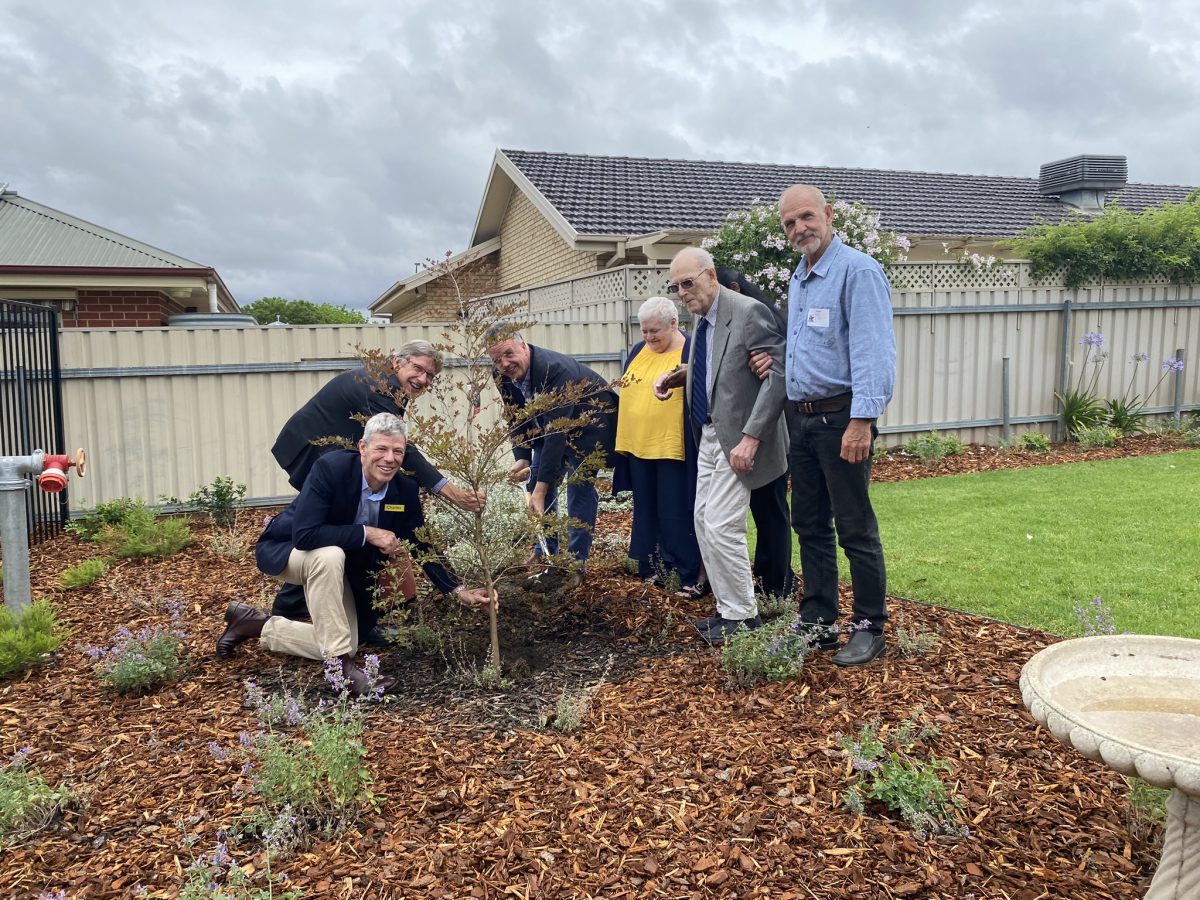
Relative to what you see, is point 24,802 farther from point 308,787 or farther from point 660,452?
point 660,452

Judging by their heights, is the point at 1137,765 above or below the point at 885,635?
above

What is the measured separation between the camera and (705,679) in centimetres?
371

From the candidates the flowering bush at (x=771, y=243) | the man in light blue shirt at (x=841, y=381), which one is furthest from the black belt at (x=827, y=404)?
the flowering bush at (x=771, y=243)

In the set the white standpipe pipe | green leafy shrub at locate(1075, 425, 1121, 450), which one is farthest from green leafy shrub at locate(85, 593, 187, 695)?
green leafy shrub at locate(1075, 425, 1121, 450)

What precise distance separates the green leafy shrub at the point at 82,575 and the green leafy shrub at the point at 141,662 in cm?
184

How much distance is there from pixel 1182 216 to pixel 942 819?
39.4ft

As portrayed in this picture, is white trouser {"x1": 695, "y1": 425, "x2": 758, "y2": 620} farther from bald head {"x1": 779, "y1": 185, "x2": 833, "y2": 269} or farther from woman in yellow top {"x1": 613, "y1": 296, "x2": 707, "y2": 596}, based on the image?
bald head {"x1": 779, "y1": 185, "x2": 833, "y2": 269}

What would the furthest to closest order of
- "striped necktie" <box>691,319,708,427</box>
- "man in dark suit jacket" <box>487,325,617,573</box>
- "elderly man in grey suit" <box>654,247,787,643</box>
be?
"man in dark suit jacket" <box>487,325,617,573</box>, "striped necktie" <box>691,319,708,427</box>, "elderly man in grey suit" <box>654,247,787,643</box>

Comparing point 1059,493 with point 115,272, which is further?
point 115,272

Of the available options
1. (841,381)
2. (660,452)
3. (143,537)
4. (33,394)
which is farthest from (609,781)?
(33,394)

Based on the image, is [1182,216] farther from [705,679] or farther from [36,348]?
[36,348]

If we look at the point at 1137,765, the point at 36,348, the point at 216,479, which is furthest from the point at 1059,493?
the point at 36,348

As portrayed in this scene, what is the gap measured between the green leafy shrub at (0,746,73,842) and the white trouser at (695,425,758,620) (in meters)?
2.66

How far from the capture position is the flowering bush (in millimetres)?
10156
